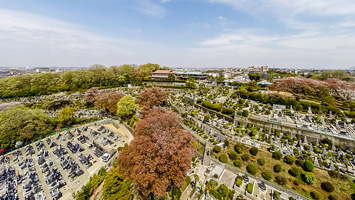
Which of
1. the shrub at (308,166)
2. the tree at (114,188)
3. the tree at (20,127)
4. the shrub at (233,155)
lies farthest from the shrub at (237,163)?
the tree at (20,127)

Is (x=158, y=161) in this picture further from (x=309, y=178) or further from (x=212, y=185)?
(x=309, y=178)

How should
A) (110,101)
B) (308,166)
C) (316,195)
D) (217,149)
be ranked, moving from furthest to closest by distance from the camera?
(110,101)
(217,149)
(308,166)
(316,195)

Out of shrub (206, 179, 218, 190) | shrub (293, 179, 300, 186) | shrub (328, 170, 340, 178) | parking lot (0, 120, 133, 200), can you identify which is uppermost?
shrub (328, 170, 340, 178)

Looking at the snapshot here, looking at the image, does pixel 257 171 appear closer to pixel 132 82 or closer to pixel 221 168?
pixel 221 168

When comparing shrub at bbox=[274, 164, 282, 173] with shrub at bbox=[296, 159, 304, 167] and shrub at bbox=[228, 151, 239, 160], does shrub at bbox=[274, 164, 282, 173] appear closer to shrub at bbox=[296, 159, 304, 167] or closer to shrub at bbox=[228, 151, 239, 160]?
shrub at bbox=[296, 159, 304, 167]

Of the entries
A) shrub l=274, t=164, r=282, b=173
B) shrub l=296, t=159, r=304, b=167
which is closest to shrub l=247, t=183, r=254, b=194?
shrub l=274, t=164, r=282, b=173

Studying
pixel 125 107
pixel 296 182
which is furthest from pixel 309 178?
pixel 125 107

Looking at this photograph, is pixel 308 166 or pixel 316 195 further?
pixel 308 166

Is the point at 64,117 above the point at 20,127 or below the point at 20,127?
above
